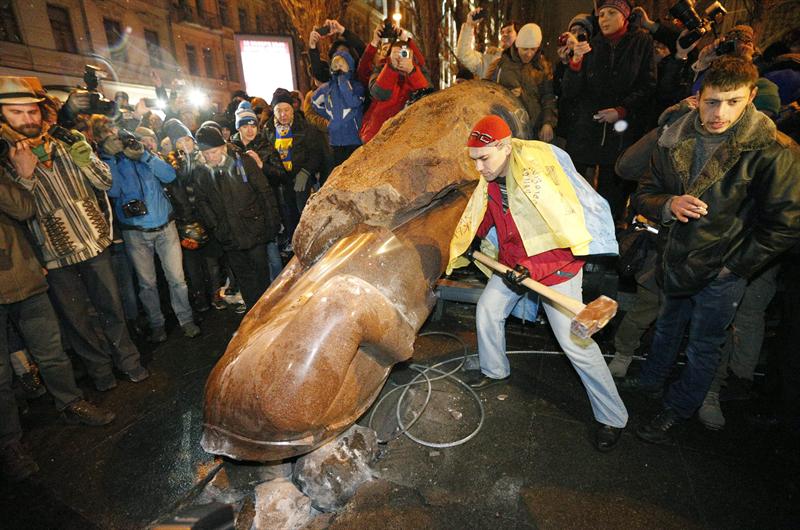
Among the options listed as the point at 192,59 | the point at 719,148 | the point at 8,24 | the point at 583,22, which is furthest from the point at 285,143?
the point at 192,59

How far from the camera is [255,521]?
214cm

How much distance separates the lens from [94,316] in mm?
3590

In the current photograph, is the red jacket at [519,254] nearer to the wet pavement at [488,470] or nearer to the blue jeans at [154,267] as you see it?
the wet pavement at [488,470]

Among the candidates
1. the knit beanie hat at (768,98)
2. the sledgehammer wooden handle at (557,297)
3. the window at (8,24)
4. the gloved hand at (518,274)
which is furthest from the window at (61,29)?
the knit beanie hat at (768,98)

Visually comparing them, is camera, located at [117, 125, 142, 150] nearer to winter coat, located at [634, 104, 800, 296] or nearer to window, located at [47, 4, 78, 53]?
winter coat, located at [634, 104, 800, 296]

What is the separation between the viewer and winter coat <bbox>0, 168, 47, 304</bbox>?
8.37 feet

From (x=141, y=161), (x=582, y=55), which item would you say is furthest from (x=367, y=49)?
(x=141, y=161)

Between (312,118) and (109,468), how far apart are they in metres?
5.37

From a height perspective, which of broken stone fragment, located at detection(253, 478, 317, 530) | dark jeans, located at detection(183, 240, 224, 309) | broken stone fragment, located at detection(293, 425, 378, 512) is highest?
dark jeans, located at detection(183, 240, 224, 309)

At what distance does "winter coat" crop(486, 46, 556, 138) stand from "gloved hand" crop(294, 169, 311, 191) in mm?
2767

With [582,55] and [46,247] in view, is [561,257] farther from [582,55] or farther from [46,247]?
[46,247]

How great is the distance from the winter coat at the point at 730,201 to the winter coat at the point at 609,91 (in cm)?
159

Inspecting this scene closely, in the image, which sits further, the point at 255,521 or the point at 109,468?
the point at 109,468

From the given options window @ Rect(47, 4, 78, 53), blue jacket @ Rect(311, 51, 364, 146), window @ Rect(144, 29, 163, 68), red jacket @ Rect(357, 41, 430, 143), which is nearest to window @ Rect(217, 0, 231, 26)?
window @ Rect(144, 29, 163, 68)
